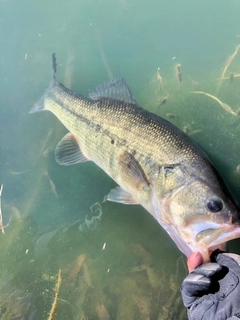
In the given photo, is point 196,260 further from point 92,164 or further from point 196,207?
point 92,164

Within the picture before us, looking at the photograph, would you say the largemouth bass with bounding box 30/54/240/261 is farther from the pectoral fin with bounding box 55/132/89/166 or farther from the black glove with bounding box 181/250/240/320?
the black glove with bounding box 181/250/240/320

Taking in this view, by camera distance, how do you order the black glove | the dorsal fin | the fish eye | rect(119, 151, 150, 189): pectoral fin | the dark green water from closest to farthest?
the black glove
the fish eye
rect(119, 151, 150, 189): pectoral fin
the dorsal fin
the dark green water

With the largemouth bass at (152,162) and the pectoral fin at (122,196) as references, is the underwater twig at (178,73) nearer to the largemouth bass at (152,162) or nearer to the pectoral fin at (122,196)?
the largemouth bass at (152,162)

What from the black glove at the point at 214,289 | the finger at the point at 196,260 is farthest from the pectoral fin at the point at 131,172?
the black glove at the point at 214,289

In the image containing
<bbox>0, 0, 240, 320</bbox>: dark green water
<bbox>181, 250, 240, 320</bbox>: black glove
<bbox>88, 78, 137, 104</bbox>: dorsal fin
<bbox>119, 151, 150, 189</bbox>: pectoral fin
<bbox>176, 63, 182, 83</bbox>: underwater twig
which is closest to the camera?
<bbox>181, 250, 240, 320</bbox>: black glove

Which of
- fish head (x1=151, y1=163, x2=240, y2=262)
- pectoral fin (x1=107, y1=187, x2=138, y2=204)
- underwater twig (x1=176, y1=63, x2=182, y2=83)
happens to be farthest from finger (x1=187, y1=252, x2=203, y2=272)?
underwater twig (x1=176, y1=63, x2=182, y2=83)

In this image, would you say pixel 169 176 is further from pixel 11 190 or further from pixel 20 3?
pixel 20 3

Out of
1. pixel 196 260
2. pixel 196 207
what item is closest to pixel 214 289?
pixel 196 260
